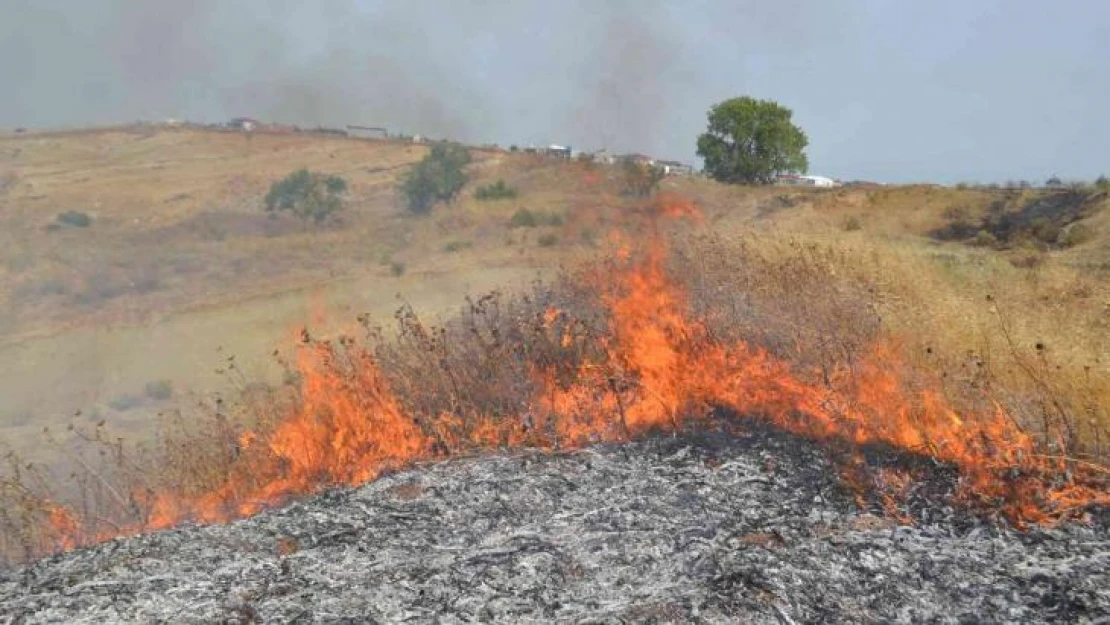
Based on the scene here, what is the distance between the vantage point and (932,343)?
41.3 feet

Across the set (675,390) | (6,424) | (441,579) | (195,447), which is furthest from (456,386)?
(6,424)

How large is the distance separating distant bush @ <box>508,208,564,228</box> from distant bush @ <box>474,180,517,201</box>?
5367mm

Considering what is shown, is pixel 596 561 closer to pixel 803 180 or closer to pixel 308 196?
pixel 308 196

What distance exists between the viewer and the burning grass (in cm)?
846

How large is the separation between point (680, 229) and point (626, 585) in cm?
1333

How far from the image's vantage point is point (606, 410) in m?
10.1

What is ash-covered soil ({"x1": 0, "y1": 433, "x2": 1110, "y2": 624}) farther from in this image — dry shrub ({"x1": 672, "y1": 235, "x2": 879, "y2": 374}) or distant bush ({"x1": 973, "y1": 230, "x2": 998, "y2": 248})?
distant bush ({"x1": 973, "y1": 230, "x2": 998, "y2": 248})

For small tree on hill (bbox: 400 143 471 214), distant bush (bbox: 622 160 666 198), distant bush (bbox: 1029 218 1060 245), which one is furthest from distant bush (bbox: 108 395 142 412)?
small tree on hill (bbox: 400 143 471 214)

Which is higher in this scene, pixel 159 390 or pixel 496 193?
pixel 496 193

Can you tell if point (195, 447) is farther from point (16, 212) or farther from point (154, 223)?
point (16, 212)

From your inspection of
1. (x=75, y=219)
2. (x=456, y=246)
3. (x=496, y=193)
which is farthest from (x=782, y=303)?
(x=75, y=219)

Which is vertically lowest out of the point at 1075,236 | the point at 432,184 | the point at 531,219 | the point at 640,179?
the point at 531,219

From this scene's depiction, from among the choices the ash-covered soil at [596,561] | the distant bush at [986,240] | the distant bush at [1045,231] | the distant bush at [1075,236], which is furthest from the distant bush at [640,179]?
the ash-covered soil at [596,561]

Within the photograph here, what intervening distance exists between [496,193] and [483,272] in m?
14.3
